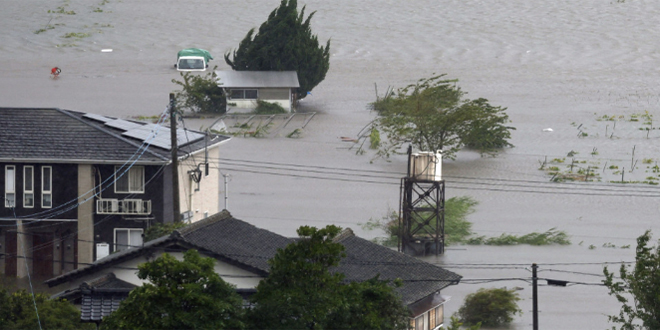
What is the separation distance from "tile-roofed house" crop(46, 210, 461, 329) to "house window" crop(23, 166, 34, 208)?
4116 mm

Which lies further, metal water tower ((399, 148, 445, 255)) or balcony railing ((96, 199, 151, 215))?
metal water tower ((399, 148, 445, 255))

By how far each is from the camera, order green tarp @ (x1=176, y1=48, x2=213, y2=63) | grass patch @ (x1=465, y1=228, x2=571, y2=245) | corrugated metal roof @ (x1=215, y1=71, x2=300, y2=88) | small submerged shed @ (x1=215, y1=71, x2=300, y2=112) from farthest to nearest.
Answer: green tarp @ (x1=176, y1=48, x2=213, y2=63) → corrugated metal roof @ (x1=215, y1=71, x2=300, y2=88) → small submerged shed @ (x1=215, y1=71, x2=300, y2=112) → grass patch @ (x1=465, y1=228, x2=571, y2=245)

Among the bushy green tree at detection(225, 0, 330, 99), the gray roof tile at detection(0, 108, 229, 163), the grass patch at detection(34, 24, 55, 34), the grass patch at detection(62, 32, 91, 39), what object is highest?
the grass patch at detection(34, 24, 55, 34)

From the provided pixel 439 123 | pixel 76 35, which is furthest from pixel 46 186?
pixel 76 35

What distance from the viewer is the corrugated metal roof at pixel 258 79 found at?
2010 inches

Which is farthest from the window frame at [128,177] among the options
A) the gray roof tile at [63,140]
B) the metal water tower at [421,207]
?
the metal water tower at [421,207]

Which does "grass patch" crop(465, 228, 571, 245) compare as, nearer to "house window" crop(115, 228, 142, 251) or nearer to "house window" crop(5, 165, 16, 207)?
"house window" crop(115, 228, 142, 251)

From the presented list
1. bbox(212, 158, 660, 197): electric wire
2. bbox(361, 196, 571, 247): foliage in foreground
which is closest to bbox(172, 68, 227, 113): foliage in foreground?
bbox(212, 158, 660, 197): electric wire

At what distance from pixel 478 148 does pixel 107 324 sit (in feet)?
116

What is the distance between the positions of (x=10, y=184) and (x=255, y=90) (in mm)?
27323

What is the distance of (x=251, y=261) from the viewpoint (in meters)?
16.4

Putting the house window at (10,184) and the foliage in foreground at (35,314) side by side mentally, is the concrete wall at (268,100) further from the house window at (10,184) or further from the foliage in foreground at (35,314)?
the foliage in foreground at (35,314)

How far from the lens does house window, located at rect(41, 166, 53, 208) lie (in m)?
24.6

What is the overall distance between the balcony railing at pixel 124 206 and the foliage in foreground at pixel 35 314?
330 inches
